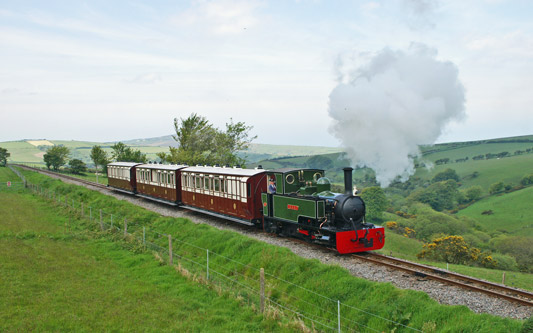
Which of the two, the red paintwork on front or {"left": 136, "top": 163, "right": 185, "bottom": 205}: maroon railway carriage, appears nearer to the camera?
the red paintwork on front

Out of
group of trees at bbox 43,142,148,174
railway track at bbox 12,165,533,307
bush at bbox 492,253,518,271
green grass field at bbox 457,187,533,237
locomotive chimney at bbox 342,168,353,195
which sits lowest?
green grass field at bbox 457,187,533,237

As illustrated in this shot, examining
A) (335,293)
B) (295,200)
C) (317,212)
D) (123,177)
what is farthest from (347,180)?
(123,177)

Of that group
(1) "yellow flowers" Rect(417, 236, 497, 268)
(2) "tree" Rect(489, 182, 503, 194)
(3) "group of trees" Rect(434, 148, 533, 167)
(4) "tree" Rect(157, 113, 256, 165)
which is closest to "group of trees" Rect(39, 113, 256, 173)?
(4) "tree" Rect(157, 113, 256, 165)

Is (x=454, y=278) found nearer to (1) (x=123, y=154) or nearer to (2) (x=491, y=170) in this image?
(1) (x=123, y=154)

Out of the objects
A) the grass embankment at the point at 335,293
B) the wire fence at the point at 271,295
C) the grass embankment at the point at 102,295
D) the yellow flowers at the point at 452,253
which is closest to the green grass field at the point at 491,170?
the yellow flowers at the point at 452,253

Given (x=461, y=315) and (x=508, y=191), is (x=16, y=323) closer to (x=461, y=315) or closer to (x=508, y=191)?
(x=461, y=315)

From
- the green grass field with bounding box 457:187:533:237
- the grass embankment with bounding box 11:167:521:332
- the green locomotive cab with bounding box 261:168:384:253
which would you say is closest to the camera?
the grass embankment with bounding box 11:167:521:332

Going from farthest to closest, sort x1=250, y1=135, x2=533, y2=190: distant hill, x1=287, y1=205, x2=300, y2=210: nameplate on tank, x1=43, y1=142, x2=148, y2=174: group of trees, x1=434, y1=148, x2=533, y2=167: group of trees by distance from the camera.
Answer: x1=434, y1=148, x2=533, y2=167: group of trees, x1=250, y1=135, x2=533, y2=190: distant hill, x1=43, y1=142, x2=148, y2=174: group of trees, x1=287, y1=205, x2=300, y2=210: nameplate on tank

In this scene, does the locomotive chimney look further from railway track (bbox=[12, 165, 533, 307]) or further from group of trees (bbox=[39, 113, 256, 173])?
group of trees (bbox=[39, 113, 256, 173])

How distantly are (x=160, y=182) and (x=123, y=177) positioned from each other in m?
10.1

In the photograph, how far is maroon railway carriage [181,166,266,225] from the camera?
Answer: 60.8 feet

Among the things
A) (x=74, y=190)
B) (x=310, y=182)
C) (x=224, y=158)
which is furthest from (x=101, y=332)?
(x=224, y=158)

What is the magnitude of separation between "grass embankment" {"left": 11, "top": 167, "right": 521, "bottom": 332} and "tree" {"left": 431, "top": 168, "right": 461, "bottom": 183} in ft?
367

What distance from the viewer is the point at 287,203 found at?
16.1 metres
